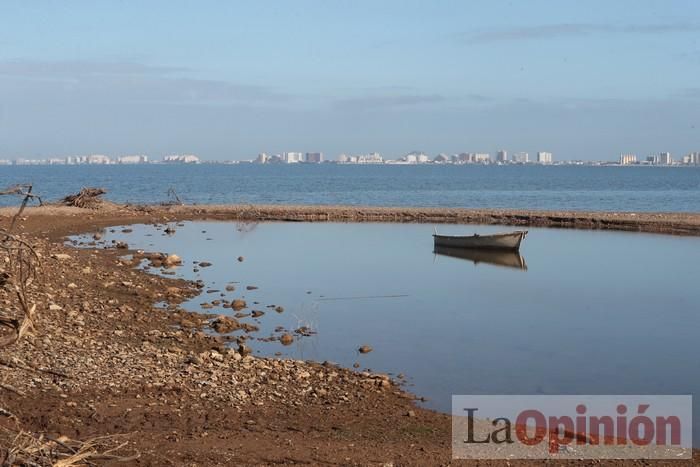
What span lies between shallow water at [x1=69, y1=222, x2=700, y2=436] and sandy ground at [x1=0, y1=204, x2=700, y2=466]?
1.38 metres

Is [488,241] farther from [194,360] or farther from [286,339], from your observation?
[194,360]

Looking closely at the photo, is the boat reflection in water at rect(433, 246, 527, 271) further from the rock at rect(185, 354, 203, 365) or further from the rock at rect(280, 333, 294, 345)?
the rock at rect(185, 354, 203, 365)

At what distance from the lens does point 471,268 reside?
89.6ft

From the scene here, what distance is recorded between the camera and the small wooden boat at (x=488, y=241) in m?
29.8

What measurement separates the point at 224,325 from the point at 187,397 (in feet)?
18.4

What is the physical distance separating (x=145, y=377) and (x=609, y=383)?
698 centimetres

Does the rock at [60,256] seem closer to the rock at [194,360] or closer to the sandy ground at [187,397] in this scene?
the sandy ground at [187,397]

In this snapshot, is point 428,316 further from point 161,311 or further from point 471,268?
point 471,268

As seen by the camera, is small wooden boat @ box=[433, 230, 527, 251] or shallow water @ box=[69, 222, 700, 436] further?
small wooden boat @ box=[433, 230, 527, 251]

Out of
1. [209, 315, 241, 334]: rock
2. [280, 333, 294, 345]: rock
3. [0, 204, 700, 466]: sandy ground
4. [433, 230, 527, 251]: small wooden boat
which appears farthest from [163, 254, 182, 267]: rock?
[433, 230, 527, 251]: small wooden boat

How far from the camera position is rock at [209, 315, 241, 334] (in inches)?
615

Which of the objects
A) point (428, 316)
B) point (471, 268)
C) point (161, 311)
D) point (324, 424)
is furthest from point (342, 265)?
point (324, 424)

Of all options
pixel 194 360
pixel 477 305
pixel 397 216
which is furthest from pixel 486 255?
pixel 194 360

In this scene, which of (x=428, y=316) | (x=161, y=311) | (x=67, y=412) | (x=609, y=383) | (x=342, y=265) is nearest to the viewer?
(x=67, y=412)
